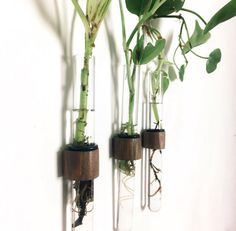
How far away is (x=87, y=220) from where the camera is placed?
1.93ft

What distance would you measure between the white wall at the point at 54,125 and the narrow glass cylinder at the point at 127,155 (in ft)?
0.11

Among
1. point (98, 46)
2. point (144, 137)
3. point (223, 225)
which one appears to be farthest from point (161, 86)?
point (223, 225)

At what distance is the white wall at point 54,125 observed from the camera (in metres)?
0.46

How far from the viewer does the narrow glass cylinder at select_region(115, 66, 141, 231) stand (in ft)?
2.21

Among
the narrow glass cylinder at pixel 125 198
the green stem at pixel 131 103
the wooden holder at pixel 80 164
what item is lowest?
the narrow glass cylinder at pixel 125 198

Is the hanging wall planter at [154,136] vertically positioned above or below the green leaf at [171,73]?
below

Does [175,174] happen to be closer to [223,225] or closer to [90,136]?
[90,136]

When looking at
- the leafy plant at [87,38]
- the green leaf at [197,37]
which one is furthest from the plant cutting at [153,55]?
the leafy plant at [87,38]

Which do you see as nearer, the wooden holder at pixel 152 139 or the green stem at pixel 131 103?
the green stem at pixel 131 103

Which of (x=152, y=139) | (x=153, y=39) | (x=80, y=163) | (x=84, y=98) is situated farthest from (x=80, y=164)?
(x=153, y=39)

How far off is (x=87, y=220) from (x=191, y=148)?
66 centimetres

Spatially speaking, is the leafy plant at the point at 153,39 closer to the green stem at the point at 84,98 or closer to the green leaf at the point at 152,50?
the green leaf at the point at 152,50

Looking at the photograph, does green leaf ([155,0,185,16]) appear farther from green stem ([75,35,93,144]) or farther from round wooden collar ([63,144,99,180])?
round wooden collar ([63,144,99,180])

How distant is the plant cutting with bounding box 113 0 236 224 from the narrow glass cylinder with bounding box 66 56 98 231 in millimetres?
133
